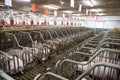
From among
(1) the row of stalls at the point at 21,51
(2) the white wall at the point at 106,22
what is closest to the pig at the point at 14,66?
(1) the row of stalls at the point at 21,51

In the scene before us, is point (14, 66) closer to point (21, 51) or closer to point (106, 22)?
point (21, 51)

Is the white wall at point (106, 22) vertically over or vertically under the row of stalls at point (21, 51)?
over

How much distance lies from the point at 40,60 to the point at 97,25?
682 inches

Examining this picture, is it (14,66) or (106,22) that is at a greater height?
(106,22)

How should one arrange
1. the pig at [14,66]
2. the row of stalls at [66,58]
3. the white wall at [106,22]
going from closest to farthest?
the row of stalls at [66,58] < the pig at [14,66] < the white wall at [106,22]

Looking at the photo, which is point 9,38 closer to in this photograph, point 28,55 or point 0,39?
point 0,39

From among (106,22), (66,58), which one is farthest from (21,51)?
(106,22)

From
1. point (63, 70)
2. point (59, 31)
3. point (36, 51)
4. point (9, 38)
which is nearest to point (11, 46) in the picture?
point (9, 38)

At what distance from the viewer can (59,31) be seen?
692 cm

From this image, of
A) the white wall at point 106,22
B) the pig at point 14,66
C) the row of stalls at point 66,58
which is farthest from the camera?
the white wall at point 106,22

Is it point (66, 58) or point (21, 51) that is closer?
point (66, 58)

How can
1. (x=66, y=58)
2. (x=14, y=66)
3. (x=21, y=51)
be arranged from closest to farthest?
(x=14, y=66) < (x=66, y=58) < (x=21, y=51)

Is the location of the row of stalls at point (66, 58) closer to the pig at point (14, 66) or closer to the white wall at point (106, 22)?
the pig at point (14, 66)

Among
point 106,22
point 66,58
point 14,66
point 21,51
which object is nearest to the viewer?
point 14,66
